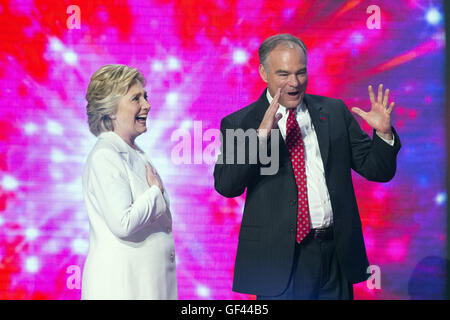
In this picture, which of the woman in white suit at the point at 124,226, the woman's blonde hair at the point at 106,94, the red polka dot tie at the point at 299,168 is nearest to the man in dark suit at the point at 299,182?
the red polka dot tie at the point at 299,168

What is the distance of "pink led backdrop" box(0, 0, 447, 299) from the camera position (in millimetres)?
3242

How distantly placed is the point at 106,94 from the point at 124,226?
66 cm

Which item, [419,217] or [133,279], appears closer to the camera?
[133,279]

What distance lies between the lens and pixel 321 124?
8.57ft

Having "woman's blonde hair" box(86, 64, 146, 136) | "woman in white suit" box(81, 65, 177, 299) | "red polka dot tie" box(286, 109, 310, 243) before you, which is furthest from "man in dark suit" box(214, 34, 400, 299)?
"woman's blonde hair" box(86, 64, 146, 136)

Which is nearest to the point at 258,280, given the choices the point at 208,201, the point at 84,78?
the point at 208,201

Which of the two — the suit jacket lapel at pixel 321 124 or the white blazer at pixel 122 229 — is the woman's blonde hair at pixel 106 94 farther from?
the suit jacket lapel at pixel 321 124

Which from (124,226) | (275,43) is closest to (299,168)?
(275,43)

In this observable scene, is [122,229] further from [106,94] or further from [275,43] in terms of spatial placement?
[275,43]

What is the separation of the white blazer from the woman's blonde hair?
0.45ft
